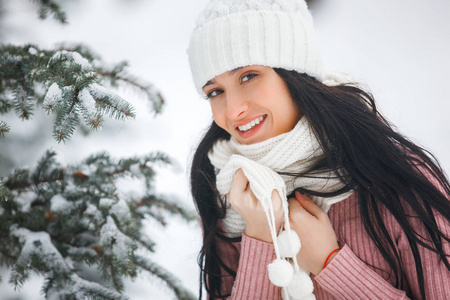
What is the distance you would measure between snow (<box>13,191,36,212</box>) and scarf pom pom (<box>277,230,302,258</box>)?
728 mm

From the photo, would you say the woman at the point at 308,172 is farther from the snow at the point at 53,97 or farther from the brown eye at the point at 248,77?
the snow at the point at 53,97

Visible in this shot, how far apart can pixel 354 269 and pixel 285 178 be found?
1.03ft

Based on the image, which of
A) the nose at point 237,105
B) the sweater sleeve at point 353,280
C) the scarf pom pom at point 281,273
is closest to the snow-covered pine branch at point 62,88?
the nose at point 237,105

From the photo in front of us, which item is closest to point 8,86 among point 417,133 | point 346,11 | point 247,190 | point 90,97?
point 90,97

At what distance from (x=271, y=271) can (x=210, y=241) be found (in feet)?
1.34

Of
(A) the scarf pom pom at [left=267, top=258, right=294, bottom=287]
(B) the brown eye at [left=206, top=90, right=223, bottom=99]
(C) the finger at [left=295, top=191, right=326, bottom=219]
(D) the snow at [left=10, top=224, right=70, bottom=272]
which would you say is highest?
(B) the brown eye at [left=206, top=90, right=223, bottom=99]

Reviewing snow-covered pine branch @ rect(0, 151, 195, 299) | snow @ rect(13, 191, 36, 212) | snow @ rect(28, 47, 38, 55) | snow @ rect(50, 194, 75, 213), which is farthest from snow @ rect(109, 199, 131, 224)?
snow @ rect(28, 47, 38, 55)

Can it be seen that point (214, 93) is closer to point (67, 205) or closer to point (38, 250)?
point (67, 205)

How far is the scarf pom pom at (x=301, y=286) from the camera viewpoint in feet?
2.89

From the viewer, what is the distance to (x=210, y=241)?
47.8 inches

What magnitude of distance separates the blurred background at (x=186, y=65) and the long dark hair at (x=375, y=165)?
0.83 metres

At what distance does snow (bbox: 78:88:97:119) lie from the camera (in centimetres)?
70

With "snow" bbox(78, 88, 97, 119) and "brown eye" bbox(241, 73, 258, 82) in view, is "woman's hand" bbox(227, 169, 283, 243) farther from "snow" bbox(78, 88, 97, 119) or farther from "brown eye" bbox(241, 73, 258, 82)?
"snow" bbox(78, 88, 97, 119)

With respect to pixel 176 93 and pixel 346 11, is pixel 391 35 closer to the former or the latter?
pixel 346 11
